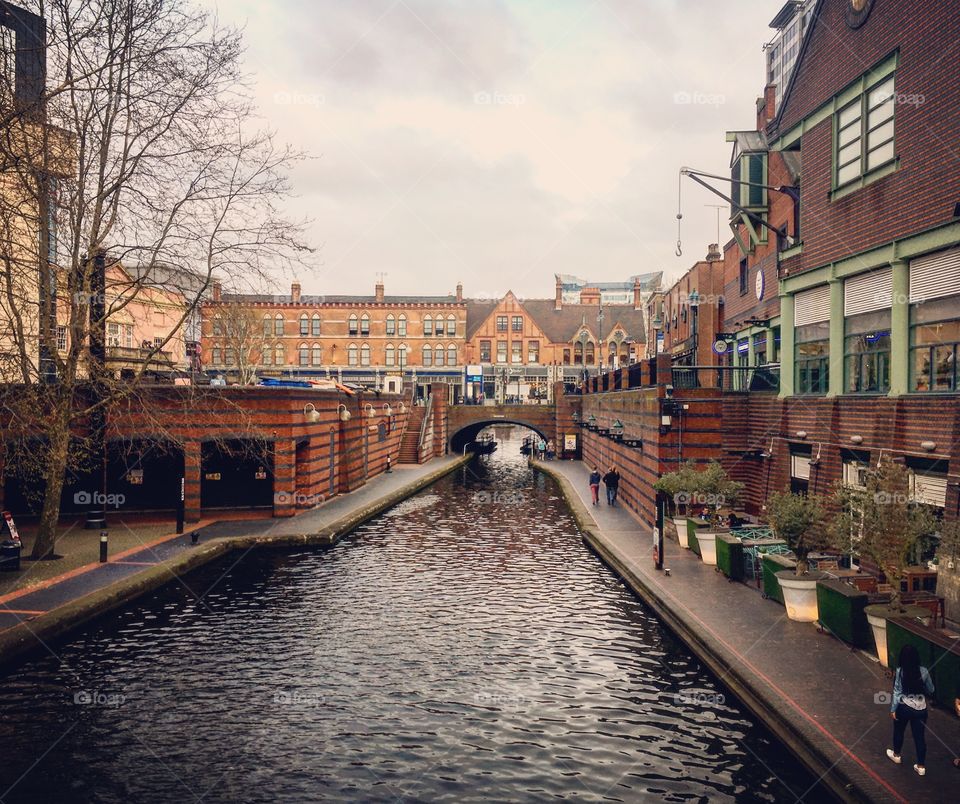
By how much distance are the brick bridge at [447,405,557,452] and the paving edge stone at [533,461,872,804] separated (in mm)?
42238

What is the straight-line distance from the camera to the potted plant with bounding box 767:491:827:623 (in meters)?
13.1

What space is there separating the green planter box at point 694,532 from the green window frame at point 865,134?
920 cm

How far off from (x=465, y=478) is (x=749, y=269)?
945 inches

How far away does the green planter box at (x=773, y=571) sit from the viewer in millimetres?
14234

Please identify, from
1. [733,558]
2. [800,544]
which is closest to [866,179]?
[800,544]

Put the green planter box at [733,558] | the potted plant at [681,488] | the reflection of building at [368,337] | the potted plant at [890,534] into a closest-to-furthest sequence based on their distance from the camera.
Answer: the potted plant at [890,534]
the green planter box at [733,558]
the potted plant at [681,488]
the reflection of building at [368,337]

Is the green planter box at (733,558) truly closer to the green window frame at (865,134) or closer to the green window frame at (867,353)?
the green window frame at (867,353)

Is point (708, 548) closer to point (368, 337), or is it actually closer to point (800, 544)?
point (800, 544)

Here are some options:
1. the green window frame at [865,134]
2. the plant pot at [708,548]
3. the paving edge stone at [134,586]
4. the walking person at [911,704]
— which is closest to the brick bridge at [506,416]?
the paving edge stone at [134,586]

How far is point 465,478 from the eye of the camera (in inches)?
1816

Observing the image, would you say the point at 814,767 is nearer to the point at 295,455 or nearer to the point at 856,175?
the point at 856,175

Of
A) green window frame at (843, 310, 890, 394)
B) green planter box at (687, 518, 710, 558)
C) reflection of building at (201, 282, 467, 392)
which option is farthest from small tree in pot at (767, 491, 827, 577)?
reflection of building at (201, 282, 467, 392)

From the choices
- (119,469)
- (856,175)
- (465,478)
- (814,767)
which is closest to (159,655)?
(814,767)

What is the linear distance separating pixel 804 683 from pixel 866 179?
Result: 1111 centimetres
